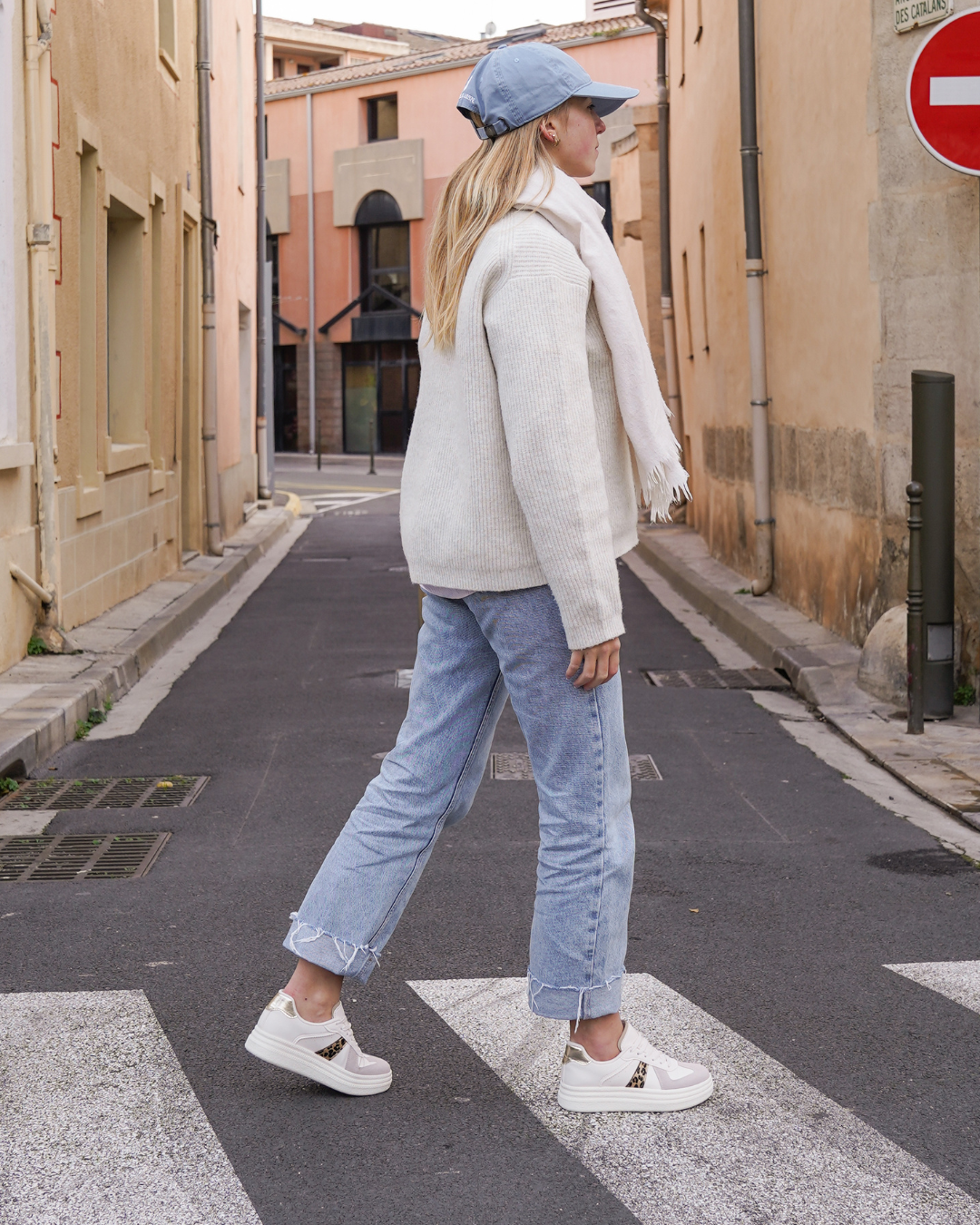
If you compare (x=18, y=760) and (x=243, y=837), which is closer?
(x=243, y=837)

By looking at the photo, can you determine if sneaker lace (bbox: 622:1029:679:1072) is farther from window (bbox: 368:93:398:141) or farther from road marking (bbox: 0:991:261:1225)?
window (bbox: 368:93:398:141)

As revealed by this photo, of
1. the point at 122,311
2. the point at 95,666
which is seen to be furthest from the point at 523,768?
the point at 122,311

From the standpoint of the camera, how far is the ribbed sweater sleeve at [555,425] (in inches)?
113

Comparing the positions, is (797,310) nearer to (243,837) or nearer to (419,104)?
(243,837)

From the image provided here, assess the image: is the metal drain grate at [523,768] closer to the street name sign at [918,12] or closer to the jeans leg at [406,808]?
the jeans leg at [406,808]

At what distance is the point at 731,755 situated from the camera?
23.0ft

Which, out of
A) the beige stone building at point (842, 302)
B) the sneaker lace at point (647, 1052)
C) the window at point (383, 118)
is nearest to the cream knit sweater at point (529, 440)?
the sneaker lace at point (647, 1052)

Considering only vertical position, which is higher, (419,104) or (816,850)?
(419,104)

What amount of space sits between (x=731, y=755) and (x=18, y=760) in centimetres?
302

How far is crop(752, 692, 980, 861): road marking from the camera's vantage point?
18.3ft

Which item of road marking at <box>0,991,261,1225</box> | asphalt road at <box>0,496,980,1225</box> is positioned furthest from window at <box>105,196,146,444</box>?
road marking at <box>0,991,261,1225</box>

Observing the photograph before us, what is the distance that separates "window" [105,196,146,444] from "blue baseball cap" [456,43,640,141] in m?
10.5

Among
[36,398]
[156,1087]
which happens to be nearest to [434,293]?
[156,1087]

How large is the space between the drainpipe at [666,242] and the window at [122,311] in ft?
25.1
